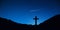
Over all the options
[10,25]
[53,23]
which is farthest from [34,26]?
[10,25]

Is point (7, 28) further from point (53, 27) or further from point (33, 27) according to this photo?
point (53, 27)

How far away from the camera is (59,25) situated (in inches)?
1034

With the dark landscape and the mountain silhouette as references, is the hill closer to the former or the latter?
the dark landscape

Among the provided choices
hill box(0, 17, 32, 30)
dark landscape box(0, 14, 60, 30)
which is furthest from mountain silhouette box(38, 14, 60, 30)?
hill box(0, 17, 32, 30)

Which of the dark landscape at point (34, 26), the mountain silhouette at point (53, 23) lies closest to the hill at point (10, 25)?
the dark landscape at point (34, 26)

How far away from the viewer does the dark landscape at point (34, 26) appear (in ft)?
84.1

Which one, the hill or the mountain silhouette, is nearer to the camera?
the hill

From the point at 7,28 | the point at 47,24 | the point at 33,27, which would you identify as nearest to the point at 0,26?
the point at 7,28

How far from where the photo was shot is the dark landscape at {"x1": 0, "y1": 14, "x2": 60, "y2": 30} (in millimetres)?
25625

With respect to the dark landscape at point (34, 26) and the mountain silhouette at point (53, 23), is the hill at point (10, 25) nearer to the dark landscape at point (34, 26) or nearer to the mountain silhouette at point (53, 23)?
the dark landscape at point (34, 26)

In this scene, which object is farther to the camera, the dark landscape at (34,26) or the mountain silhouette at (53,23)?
the mountain silhouette at (53,23)

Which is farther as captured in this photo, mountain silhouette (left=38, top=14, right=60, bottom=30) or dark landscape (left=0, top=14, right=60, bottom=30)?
mountain silhouette (left=38, top=14, right=60, bottom=30)

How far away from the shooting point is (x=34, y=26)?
86.6 feet

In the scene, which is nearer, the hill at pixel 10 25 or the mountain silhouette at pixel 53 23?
the hill at pixel 10 25
